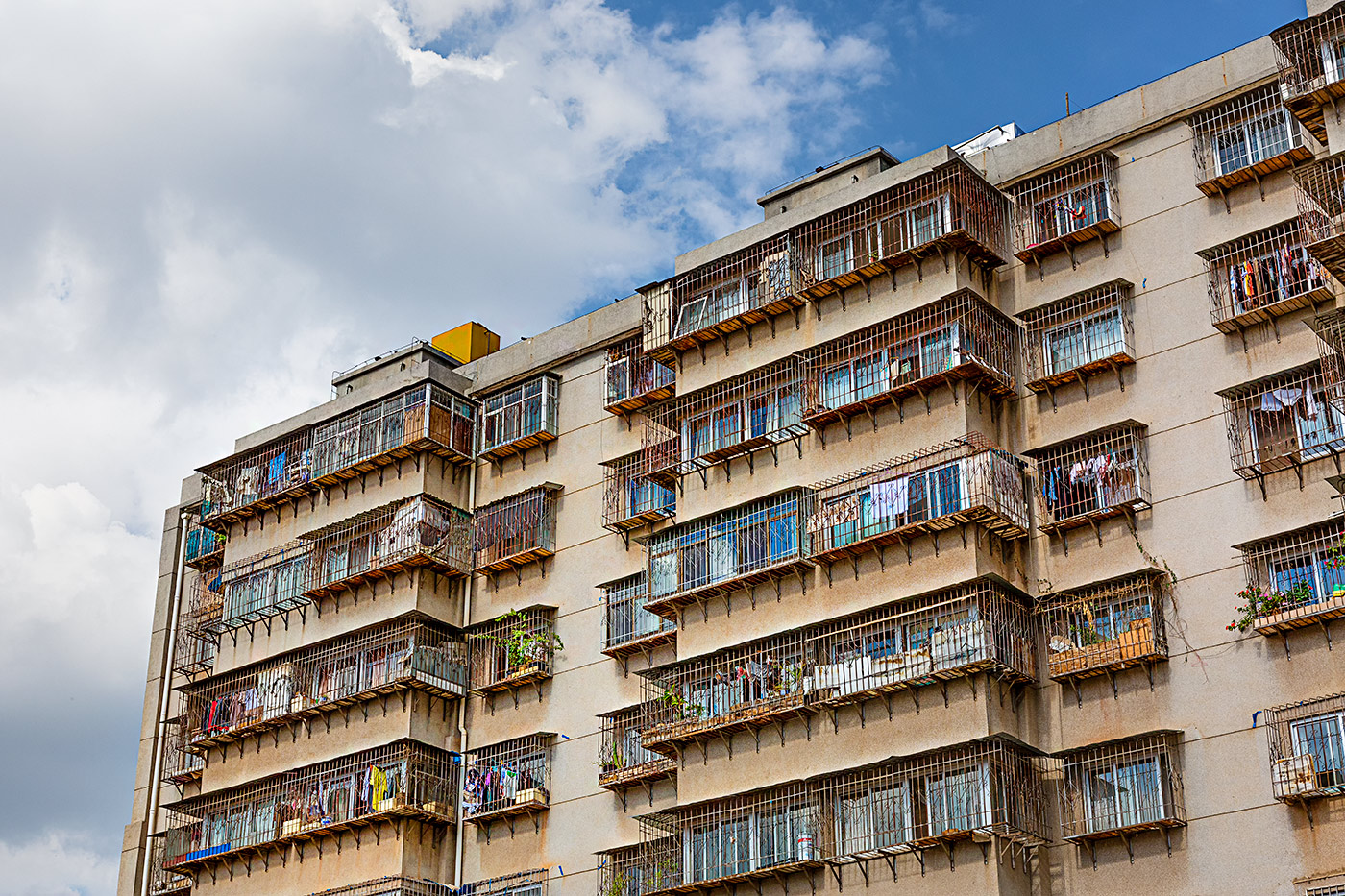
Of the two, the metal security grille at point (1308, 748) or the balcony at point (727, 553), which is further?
the balcony at point (727, 553)

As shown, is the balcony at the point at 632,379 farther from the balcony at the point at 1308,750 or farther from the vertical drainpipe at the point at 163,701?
the balcony at the point at 1308,750

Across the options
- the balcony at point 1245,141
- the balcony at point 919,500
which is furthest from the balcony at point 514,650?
the balcony at point 1245,141

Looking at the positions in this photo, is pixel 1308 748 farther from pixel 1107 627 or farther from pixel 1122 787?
pixel 1107 627

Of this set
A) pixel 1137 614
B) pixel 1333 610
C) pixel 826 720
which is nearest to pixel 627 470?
pixel 826 720

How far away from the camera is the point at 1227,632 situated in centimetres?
3050

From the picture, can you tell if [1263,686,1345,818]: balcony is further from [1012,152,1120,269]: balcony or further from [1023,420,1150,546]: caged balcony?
[1012,152,1120,269]: balcony

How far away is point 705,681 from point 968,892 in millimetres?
7356

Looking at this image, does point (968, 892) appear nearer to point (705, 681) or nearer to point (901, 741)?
point (901, 741)

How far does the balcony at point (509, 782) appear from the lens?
127 feet

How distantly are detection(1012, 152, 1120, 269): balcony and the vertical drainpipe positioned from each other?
26.3 meters

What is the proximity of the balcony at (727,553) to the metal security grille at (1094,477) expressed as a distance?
192 inches

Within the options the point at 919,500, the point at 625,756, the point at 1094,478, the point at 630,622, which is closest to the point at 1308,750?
the point at 1094,478

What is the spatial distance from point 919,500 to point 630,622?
8.80 metres

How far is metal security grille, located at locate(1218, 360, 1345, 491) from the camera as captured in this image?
3053cm
